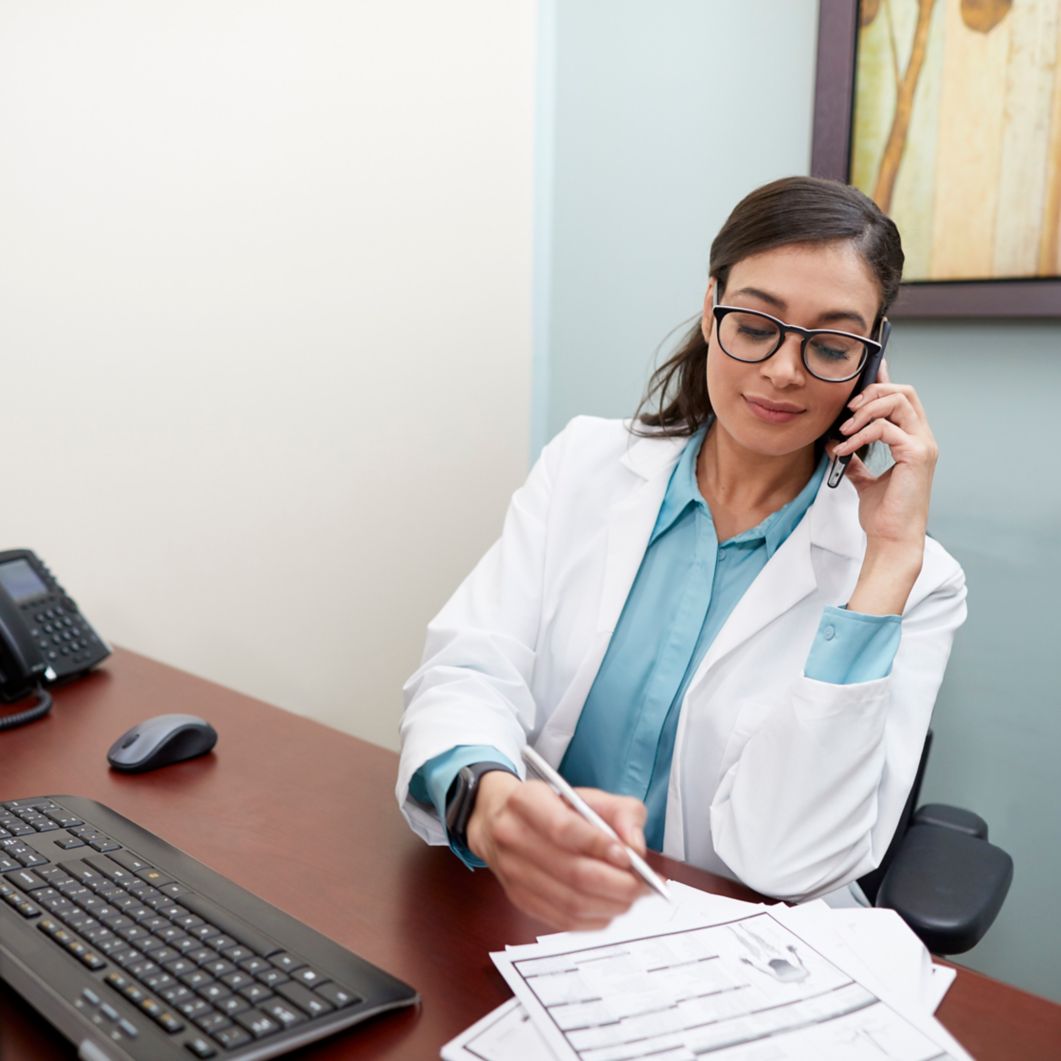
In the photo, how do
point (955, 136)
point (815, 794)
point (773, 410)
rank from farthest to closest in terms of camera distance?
point (955, 136) < point (773, 410) < point (815, 794)

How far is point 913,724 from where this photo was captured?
110cm

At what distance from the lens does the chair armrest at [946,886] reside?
1.03 metres

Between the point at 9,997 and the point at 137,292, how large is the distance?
113 cm

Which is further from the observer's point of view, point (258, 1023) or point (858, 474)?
point (858, 474)

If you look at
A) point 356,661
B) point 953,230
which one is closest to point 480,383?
point 356,661

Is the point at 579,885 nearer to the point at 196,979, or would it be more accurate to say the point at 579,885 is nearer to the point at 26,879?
the point at 196,979

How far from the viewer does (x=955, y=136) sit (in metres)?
1.59

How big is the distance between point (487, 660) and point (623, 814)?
499 millimetres

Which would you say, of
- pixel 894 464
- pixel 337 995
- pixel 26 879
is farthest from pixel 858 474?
pixel 26 879

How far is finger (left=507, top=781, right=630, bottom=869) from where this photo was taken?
2.17 feet

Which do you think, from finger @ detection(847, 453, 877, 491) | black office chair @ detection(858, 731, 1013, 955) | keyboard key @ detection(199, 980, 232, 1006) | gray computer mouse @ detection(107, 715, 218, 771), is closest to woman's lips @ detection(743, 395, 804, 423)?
finger @ detection(847, 453, 877, 491)

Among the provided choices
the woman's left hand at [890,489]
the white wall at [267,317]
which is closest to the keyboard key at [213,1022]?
the woman's left hand at [890,489]

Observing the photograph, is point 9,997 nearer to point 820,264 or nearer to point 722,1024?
point 722,1024

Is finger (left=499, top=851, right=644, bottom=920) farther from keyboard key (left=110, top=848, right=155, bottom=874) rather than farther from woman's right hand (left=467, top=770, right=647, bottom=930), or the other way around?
keyboard key (left=110, top=848, right=155, bottom=874)
